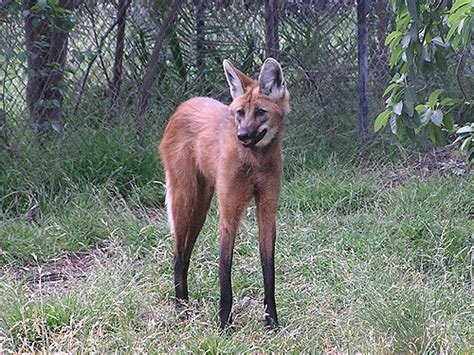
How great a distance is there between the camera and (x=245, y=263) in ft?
14.5

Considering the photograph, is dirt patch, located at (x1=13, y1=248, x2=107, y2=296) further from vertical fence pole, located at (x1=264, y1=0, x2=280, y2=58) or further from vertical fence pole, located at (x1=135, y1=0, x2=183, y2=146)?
vertical fence pole, located at (x1=264, y1=0, x2=280, y2=58)

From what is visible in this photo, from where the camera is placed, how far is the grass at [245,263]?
130 inches

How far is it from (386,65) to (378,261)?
2744mm

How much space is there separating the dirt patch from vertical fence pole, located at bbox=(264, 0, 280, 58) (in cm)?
238

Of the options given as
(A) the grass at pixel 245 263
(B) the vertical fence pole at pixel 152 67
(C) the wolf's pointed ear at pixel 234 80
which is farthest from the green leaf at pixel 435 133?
(B) the vertical fence pole at pixel 152 67

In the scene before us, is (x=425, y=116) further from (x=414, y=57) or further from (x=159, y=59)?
(x=159, y=59)

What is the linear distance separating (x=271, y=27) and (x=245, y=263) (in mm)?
2520

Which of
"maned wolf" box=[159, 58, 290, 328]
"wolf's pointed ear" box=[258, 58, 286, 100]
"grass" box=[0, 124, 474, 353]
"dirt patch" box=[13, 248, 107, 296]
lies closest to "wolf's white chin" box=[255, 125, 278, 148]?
"maned wolf" box=[159, 58, 290, 328]

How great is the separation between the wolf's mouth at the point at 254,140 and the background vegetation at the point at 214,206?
675 mm

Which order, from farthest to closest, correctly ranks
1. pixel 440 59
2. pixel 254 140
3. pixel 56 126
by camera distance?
1. pixel 56 126
2. pixel 440 59
3. pixel 254 140

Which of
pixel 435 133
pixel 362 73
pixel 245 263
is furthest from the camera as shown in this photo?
pixel 362 73

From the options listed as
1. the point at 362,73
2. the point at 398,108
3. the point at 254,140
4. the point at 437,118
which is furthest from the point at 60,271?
the point at 362,73

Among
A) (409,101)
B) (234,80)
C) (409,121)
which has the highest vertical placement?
(234,80)

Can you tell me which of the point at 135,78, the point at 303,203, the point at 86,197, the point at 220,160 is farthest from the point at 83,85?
the point at 220,160
